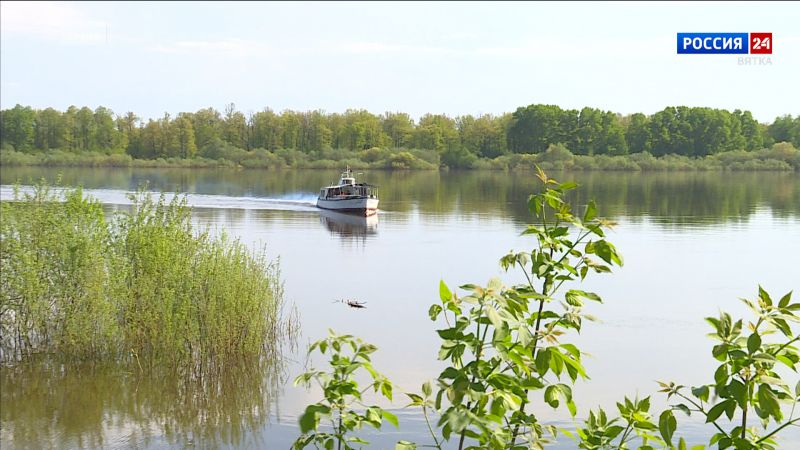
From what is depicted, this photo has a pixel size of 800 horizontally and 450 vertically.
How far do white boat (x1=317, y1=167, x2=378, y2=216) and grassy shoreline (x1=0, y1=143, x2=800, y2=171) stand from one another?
213 feet

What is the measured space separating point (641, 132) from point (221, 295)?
12612cm

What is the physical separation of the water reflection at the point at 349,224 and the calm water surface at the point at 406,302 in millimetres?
193

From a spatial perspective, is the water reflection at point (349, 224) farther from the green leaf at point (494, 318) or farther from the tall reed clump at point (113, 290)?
the green leaf at point (494, 318)

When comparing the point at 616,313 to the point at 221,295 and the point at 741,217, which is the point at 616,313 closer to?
the point at 221,295

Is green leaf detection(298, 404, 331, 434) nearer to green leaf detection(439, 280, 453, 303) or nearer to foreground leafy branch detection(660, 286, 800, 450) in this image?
green leaf detection(439, 280, 453, 303)

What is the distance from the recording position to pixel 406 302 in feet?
75.8

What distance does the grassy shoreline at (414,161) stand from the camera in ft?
402

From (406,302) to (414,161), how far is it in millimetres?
107447

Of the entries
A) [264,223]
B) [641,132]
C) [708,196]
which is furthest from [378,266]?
[641,132]

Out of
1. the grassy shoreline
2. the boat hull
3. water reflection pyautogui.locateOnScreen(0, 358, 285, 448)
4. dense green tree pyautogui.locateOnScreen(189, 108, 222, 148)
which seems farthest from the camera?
dense green tree pyautogui.locateOnScreen(189, 108, 222, 148)

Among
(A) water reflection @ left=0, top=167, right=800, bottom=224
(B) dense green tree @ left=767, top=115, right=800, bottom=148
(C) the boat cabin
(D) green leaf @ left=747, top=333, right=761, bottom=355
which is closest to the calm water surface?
(D) green leaf @ left=747, top=333, right=761, bottom=355

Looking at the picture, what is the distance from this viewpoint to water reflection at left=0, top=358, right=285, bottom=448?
37.0ft

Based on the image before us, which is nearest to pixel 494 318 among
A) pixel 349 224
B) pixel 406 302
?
pixel 406 302

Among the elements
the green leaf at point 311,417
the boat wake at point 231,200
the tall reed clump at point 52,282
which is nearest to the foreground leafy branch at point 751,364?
the green leaf at point 311,417
